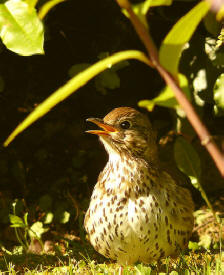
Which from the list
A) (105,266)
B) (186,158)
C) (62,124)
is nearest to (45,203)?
(62,124)

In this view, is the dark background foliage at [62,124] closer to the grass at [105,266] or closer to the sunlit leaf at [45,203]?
the sunlit leaf at [45,203]

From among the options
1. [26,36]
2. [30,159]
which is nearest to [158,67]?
[26,36]

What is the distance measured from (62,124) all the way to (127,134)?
148cm

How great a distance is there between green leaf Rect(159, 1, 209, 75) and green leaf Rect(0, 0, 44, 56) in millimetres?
710

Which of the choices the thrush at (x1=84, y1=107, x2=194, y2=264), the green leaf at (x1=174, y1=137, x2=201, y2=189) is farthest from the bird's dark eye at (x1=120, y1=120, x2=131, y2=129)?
the green leaf at (x1=174, y1=137, x2=201, y2=189)

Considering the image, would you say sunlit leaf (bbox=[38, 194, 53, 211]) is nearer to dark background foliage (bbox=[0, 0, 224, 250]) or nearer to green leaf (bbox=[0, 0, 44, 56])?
dark background foliage (bbox=[0, 0, 224, 250])

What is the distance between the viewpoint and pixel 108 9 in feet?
11.1

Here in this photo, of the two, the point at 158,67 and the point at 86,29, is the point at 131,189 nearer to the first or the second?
the point at 86,29

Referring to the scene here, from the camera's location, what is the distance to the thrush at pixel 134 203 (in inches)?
104

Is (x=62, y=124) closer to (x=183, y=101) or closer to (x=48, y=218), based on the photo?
(x=48, y=218)

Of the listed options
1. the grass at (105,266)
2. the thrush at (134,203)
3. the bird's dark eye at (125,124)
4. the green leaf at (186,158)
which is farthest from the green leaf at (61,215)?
the green leaf at (186,158)

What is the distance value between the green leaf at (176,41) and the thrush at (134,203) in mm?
1858

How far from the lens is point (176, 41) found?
758 mm

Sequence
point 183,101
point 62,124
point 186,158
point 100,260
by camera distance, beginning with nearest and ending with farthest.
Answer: point 183,101 < point 186,158 < point 100,260 < point 62,124
